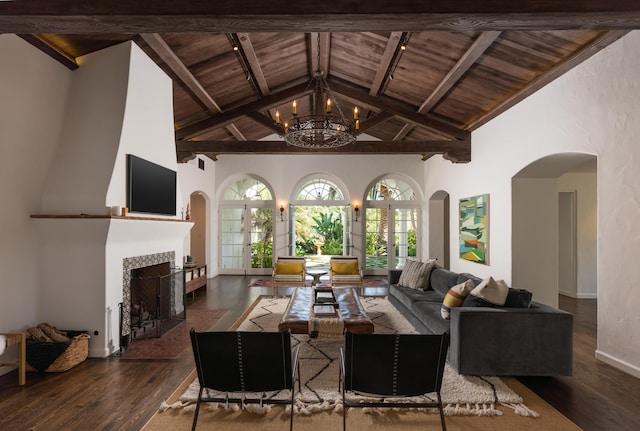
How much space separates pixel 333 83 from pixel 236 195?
4.53 m

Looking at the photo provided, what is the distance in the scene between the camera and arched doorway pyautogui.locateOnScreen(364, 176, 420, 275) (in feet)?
32.7

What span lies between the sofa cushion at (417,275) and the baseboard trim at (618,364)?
2.28 meters

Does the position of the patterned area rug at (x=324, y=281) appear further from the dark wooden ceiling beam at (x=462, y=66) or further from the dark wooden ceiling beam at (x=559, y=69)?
the dark wooden ceiling beam at (x=559, y=69)

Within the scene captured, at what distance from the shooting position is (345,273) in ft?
24.6

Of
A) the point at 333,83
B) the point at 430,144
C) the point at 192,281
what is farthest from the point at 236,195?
the point at 430,144

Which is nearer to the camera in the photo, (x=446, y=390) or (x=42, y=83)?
(x=446, y=390)

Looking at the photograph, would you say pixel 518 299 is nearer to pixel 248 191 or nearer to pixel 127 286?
pixel 127 286

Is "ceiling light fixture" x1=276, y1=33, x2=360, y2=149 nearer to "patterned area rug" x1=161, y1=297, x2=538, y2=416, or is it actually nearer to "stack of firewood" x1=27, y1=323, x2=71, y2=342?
"patterned area rug" x1=161, y1=297, x2=538, y2=416

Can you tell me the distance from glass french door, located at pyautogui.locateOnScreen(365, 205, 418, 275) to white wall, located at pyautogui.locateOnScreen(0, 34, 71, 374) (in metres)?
7.51

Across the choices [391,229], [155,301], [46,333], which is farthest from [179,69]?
[391,229]

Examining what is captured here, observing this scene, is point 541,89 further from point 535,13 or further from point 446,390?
point 446,390

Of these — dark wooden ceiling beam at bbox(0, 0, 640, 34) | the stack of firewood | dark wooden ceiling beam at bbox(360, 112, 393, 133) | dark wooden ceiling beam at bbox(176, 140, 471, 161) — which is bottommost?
the stack of firewood

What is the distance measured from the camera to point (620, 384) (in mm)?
3160

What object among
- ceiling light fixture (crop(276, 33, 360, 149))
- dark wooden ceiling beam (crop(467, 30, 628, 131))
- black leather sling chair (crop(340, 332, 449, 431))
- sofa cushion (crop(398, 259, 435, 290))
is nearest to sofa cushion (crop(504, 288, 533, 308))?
black leather sling chair (crop(340, 332, 449, 431))
